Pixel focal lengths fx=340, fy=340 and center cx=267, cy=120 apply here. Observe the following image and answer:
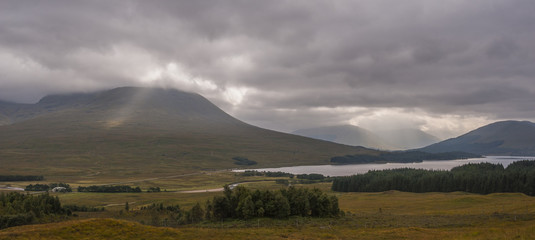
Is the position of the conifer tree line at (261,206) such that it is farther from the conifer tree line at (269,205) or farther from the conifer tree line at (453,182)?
the conifer tree line at (453,182)

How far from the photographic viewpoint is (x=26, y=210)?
3031 inches

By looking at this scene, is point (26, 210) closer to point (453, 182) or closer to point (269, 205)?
point (269, 205)

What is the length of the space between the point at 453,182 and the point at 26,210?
16010 centimetres

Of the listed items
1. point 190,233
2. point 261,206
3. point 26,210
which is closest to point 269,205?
point 261,206

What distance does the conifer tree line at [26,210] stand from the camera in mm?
68625

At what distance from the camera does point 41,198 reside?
8488 cm

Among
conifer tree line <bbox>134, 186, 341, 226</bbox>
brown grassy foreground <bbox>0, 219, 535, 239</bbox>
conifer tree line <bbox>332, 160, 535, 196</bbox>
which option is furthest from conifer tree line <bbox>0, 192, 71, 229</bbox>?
conifer tree line <bbox>332, 160, 535, 196</bbox>

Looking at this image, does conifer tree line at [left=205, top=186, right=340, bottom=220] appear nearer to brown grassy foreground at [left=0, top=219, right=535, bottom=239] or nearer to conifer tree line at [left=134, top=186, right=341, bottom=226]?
conifer tree line at [left=134, top=186, right=341, bottom=226]

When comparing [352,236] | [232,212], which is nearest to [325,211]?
[232,212]

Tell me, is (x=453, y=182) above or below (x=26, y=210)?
below

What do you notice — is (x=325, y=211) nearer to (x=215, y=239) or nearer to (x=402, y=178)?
(x=215, y=239)

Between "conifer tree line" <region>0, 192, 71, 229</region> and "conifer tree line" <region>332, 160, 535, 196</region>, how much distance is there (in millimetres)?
132634

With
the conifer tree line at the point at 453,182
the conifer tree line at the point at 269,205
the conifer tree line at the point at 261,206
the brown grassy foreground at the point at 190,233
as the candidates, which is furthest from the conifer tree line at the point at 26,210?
the conifer tree line at the point at 453,182

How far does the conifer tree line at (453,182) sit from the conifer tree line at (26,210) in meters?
133
